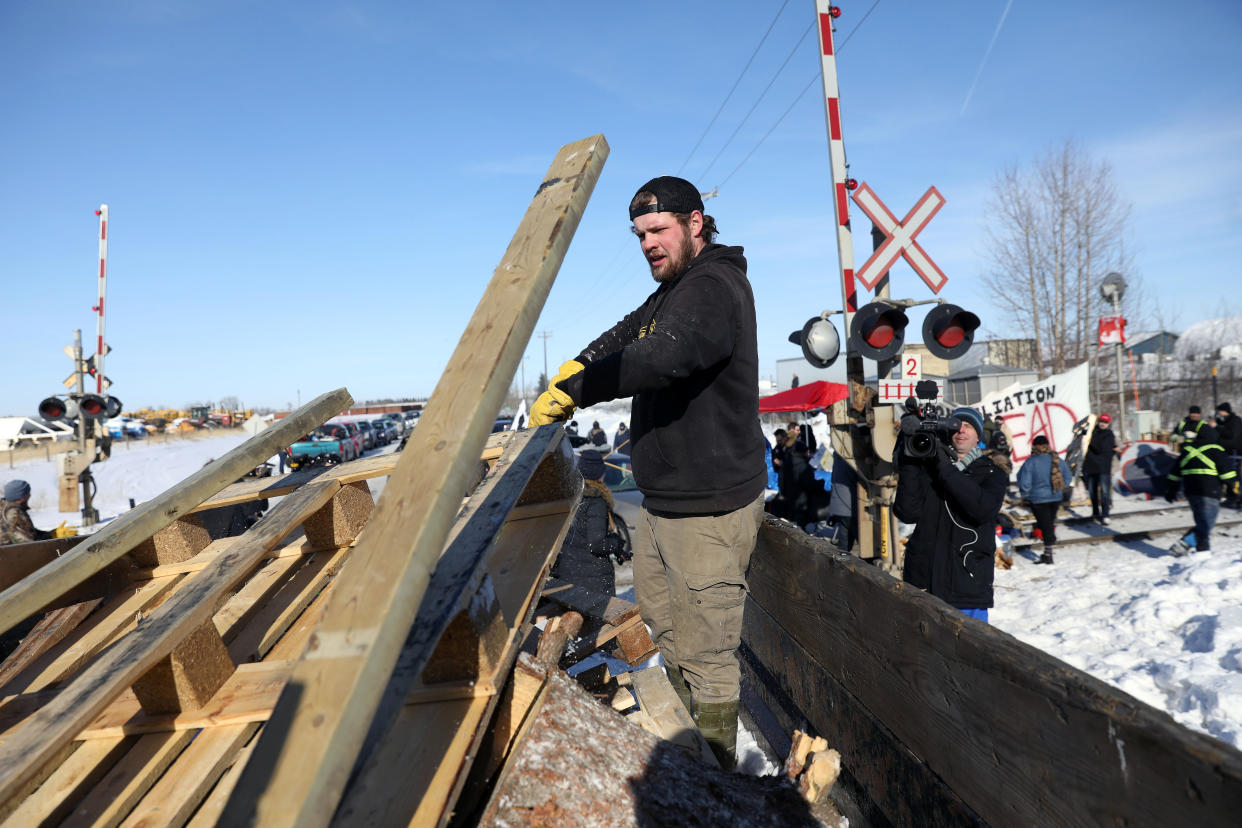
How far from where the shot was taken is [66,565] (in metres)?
1.82

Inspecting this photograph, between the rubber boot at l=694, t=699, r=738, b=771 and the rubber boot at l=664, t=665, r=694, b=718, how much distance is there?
93 mm

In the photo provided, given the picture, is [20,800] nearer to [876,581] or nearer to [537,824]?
[537,824]

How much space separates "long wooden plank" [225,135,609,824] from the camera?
102cm

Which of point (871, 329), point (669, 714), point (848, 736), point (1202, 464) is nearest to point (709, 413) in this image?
point (669, 714)

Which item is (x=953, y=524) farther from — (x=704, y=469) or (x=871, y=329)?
(x=704, y=469)

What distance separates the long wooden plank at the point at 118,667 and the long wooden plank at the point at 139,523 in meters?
0.19

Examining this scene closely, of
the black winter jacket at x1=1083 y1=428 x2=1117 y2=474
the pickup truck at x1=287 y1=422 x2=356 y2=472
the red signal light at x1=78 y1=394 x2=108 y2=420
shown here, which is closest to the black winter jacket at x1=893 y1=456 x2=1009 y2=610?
the black winter jacket at x1=1083 y1=428 x2=1117 y2=474

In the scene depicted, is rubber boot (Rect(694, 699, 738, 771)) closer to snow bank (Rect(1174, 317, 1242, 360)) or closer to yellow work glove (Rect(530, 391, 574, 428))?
yellow work glove (Rect(530, 391, 574, 428))

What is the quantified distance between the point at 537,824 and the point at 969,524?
3223mm

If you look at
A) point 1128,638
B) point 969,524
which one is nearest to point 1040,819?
point 969,524

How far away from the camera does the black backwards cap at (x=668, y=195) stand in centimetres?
259

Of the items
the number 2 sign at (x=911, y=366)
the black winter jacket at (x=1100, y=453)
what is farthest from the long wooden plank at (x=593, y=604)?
the black winter jacket at (x=1100, y=453)

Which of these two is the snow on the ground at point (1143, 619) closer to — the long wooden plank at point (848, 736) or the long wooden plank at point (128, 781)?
the long wooden plank at point (848, 736)

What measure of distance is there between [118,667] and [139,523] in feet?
1.95
